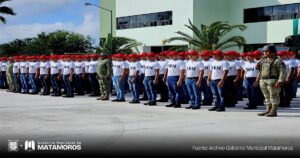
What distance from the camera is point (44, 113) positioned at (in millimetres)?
13125

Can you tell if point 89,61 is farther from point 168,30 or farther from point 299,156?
point 168,30

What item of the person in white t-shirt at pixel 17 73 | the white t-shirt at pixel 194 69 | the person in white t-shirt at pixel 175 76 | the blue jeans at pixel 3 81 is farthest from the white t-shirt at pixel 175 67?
the blue jeans at pixel 3 81

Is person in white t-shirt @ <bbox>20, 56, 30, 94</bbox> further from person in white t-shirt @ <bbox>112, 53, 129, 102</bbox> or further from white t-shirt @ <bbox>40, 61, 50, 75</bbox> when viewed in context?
person in white t-shirt @ <bbox>112, 53, 129, 102</bbox>

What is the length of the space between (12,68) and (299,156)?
56.8 ft

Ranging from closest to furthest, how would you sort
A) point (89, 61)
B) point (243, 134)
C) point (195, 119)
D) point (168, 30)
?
point (243, 134) → point (195, 119) → point (89, 61) → point (168, 30)

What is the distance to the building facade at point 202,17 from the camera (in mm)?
38062

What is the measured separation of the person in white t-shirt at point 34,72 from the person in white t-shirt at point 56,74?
107 cm

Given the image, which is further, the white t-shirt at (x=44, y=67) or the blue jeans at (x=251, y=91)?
the white t-shirt at (x=44, y=67)

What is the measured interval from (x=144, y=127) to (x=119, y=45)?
114 feet

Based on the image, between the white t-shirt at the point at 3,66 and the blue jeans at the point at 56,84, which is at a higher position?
the white t-shirt at the point at 3,66

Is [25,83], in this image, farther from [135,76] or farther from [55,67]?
[135,76]

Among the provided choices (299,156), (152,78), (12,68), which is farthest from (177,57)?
(12,68)

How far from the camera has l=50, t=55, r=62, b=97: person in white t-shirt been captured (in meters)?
19.2

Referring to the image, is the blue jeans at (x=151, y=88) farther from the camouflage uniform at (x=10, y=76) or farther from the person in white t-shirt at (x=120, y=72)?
the camouflage uniform at (x=10, y=76)
